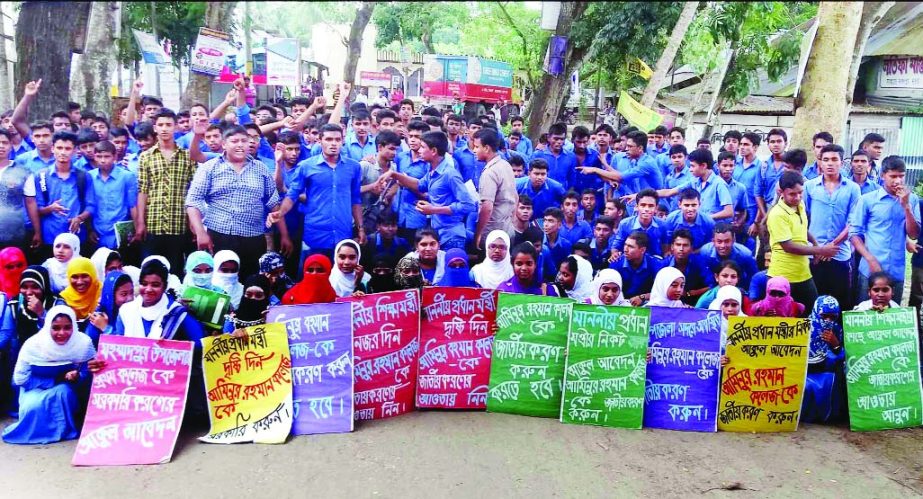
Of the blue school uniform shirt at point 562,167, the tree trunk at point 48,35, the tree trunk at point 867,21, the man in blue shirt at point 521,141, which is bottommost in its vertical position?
the blue school uniform shirt at point 562,167

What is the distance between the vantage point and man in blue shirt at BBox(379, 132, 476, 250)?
646 centimetres

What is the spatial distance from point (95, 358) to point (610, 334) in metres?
3.14

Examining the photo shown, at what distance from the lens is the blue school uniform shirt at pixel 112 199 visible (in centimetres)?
662

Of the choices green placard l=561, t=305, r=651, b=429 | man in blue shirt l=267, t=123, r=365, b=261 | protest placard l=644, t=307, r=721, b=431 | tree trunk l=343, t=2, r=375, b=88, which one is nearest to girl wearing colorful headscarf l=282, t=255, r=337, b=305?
man in blue shirt l=267, t=123, r=365, b=261

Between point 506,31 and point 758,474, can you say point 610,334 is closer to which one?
point 758,474

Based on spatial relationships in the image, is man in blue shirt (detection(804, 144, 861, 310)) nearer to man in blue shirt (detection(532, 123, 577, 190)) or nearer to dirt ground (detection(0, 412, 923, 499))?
dirt ground (detection(0, 412, 923, 499))

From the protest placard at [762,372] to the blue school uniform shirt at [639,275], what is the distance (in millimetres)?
1187

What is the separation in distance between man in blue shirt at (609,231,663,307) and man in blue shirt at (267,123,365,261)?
7.30 feet

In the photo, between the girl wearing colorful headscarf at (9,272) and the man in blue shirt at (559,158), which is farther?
the man in blue shirt at (559,158)

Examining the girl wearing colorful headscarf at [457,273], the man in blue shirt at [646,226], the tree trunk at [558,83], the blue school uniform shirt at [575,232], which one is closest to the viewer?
the tree trunk at [558,83]

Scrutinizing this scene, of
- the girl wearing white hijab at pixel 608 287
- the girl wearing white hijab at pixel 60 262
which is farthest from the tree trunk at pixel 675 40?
the girl wearing white hijab at pixel 60 262

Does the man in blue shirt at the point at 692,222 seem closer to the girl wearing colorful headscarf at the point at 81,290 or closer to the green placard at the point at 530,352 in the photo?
the green placard at the point at 530,352

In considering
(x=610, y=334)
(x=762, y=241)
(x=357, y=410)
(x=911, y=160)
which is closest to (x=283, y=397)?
(x=357, y=410)

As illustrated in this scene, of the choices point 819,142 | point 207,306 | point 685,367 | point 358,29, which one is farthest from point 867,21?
point 207,306
